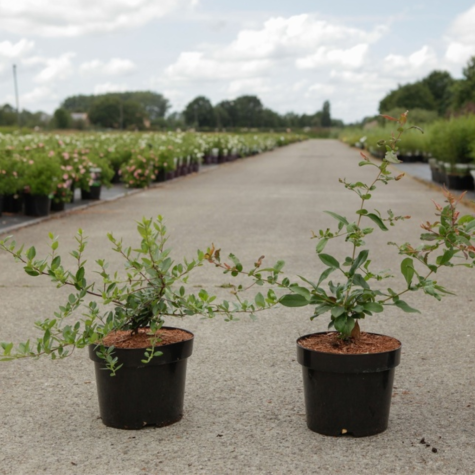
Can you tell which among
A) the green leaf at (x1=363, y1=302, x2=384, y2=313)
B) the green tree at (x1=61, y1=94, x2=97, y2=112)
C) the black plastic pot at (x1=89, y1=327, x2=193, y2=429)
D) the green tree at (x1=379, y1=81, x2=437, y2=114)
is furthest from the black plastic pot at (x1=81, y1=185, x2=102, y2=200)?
the green tree at (x1=61, y1=94, x2=97, y2=112)

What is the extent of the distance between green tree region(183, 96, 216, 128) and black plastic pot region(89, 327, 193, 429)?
128 metres

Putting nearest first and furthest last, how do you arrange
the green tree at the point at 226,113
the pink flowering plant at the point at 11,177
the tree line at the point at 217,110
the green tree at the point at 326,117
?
the pink flowering plant at the point at 11,177 → the tree line at the point at 217,110 → the green tree at the point at 226,113 → the green tree at the point at 326,117

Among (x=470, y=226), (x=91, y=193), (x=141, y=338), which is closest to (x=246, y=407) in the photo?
(x=141, y=338)

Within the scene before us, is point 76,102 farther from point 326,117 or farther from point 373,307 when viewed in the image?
point 373,307

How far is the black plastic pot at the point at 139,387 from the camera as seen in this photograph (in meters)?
3.81

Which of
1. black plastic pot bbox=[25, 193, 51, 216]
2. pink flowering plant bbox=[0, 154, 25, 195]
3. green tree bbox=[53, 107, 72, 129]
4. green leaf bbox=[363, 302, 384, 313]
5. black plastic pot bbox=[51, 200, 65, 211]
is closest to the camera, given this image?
green leaf bbox=[363, 302, 384, 313]

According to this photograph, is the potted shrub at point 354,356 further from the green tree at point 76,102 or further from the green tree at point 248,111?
the green tree at point 76,102

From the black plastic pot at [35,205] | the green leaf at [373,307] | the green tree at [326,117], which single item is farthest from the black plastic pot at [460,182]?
the green tree at [326,117]

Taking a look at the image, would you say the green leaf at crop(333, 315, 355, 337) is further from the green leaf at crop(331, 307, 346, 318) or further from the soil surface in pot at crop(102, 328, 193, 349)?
the soil surface in pot at crop(102, 328, 193, 349)

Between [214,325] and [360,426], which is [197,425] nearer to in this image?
[360,426]

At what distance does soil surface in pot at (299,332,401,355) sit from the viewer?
12.5 feet

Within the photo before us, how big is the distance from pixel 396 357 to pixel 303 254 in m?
5.95

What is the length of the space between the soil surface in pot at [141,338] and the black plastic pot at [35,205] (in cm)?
990

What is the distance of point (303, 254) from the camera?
9.70 meters
